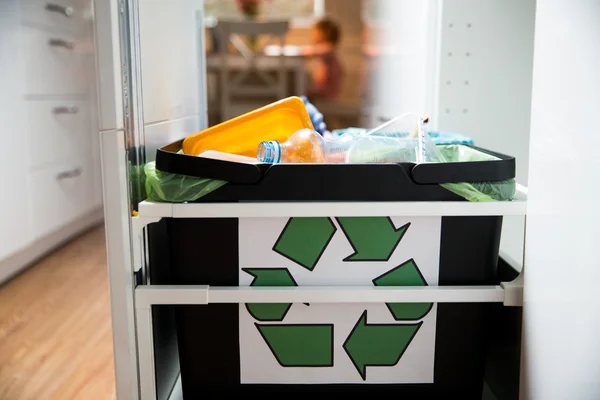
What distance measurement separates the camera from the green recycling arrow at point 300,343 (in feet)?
2.95

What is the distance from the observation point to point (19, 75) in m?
→ 1.82

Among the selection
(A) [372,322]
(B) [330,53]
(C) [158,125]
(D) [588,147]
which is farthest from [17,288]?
(B) [330,53]

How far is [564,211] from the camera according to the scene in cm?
72

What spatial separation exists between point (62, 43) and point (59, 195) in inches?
22.1

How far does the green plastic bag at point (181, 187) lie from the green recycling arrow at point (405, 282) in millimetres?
279

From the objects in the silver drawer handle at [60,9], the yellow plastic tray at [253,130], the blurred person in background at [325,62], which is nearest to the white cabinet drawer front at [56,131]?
the silver drawer handle at [60,9]

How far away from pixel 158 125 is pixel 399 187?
46 centimetres

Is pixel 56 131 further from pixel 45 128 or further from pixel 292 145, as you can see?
pixel 292 145

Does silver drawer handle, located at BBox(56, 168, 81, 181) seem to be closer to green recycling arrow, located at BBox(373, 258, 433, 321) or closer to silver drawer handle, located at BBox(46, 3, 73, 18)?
silver drawer handle, located at BBox(46, 3, 73, 18)

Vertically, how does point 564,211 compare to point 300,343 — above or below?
above

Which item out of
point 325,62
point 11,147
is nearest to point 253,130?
point 11,147

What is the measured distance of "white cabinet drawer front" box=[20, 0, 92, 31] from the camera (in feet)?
6.22

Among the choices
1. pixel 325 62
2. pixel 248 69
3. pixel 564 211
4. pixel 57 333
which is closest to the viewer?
pixel 564 211

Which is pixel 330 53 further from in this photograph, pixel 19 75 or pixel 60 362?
pixel 60 362
